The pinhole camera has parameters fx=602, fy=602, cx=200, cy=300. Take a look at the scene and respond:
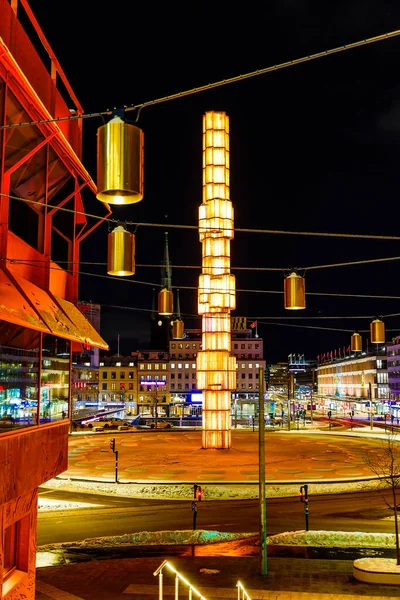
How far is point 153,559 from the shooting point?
59.8 ft

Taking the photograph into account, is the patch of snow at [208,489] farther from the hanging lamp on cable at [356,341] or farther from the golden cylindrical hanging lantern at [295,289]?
the golden cylindrical hanging lantern at [295,289]

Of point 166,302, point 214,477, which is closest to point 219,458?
point 214,477

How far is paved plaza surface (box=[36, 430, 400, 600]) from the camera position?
49.1 feet

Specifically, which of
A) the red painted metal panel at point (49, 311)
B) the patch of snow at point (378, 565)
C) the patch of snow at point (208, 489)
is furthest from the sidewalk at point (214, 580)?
the patch of snow at point (208, 489)

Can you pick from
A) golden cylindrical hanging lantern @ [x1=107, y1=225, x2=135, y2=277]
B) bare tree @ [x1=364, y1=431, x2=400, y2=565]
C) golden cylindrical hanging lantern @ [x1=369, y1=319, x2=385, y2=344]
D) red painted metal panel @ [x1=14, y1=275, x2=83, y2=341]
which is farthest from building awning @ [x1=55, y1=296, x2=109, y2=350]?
bare tree @ [x1=364, y1=431, x2=400, y2=565]

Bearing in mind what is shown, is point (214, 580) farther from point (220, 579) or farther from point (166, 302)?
point (166, 302)

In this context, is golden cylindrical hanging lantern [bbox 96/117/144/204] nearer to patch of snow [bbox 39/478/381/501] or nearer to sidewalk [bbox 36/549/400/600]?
sidewalk [bbox 36/549/400/600]

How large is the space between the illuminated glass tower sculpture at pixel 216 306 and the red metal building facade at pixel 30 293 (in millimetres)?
30829

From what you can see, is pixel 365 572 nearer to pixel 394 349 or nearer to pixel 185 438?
pixel 185 438

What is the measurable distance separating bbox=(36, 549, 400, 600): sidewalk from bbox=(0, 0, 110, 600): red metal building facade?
393cm

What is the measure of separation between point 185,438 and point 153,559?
4287 centimetres

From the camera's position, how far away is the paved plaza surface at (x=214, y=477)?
14969 millimetres

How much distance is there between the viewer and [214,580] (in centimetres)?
1586

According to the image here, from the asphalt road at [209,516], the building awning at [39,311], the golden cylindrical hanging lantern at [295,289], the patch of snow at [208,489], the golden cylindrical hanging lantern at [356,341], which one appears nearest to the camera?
the building awning at [39,311]
